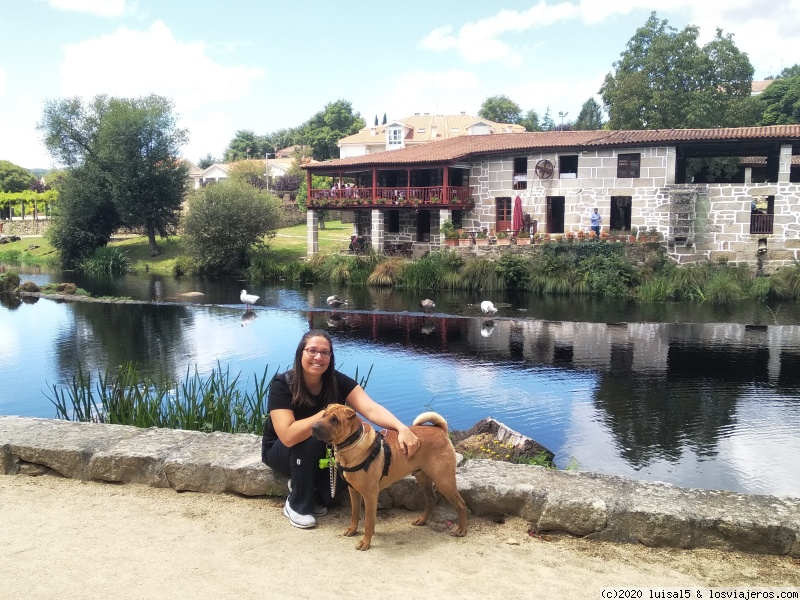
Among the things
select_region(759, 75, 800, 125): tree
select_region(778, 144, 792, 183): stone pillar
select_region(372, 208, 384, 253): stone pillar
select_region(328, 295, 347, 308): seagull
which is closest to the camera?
select_region(328, 295, 347, 308): seagull

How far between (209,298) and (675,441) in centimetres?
2063

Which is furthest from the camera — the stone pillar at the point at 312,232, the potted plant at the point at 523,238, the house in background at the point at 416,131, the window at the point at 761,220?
the house in background at the point at 416,131

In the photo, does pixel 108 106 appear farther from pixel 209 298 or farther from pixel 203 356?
pixel 203 356

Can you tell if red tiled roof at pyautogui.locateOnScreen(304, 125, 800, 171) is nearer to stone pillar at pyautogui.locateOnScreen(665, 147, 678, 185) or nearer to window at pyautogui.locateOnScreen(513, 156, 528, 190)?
stone pillar at pyautogui.locateOnScreen(665, 147, 678, 185)

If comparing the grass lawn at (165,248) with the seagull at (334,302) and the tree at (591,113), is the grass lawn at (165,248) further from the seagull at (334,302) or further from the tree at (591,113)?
the tree at (591,113)

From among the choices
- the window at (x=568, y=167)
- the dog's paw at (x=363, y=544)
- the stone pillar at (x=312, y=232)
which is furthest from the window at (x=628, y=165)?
the dog's paw at (x=363, y=544)

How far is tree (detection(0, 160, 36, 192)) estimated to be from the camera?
74688mm

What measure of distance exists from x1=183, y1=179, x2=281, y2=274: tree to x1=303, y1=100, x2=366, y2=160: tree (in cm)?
3368

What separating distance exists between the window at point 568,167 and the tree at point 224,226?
1460cm

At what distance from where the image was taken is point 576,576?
3.77 meters

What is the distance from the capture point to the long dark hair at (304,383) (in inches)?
181

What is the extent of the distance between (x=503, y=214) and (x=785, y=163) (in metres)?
11.6

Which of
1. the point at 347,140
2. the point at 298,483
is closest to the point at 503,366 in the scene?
the point at 298,483

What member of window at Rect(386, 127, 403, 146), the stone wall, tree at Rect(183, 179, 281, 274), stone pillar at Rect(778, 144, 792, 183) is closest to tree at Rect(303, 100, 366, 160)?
window at Rect(386, 127, 403, 146)
